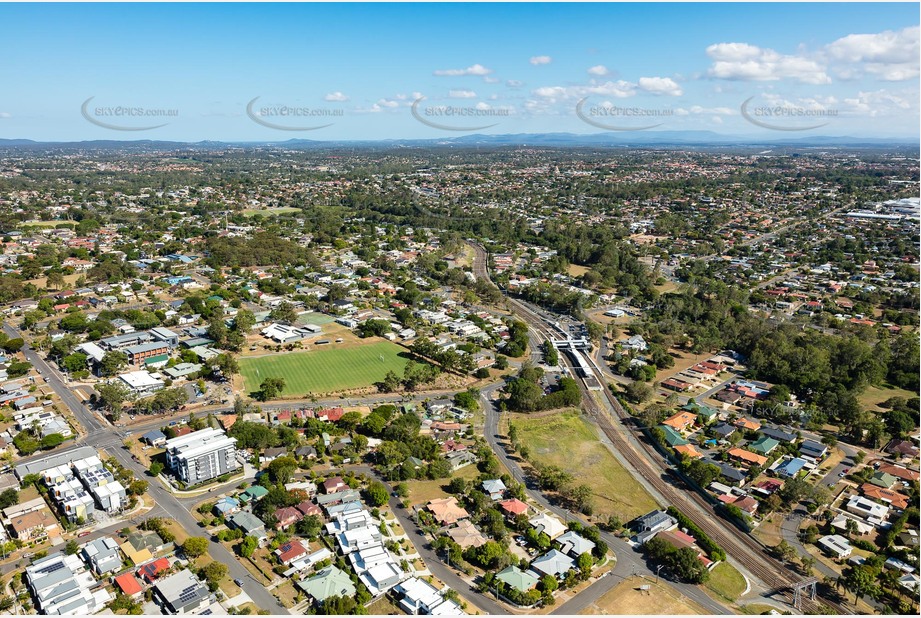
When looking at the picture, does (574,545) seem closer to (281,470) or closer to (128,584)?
(281,470)

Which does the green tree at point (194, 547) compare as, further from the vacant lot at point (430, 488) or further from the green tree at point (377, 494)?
the vacant lot at point (430, 488)

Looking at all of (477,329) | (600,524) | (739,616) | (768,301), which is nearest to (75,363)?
(477,329)

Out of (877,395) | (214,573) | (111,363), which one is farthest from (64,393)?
(877,395)

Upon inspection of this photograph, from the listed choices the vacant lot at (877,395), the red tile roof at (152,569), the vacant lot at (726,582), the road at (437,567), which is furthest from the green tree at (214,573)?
the vacant lot at (877,395)

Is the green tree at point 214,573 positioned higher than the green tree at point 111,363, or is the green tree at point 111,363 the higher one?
the green tree at point 111,363

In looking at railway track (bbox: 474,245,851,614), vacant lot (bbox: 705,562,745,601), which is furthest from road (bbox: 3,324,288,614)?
railway track (bbox: 474,245,851,614)

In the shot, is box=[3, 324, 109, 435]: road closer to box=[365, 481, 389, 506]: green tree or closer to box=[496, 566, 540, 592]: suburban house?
box=[365, 481, 389, 506]: green tree
